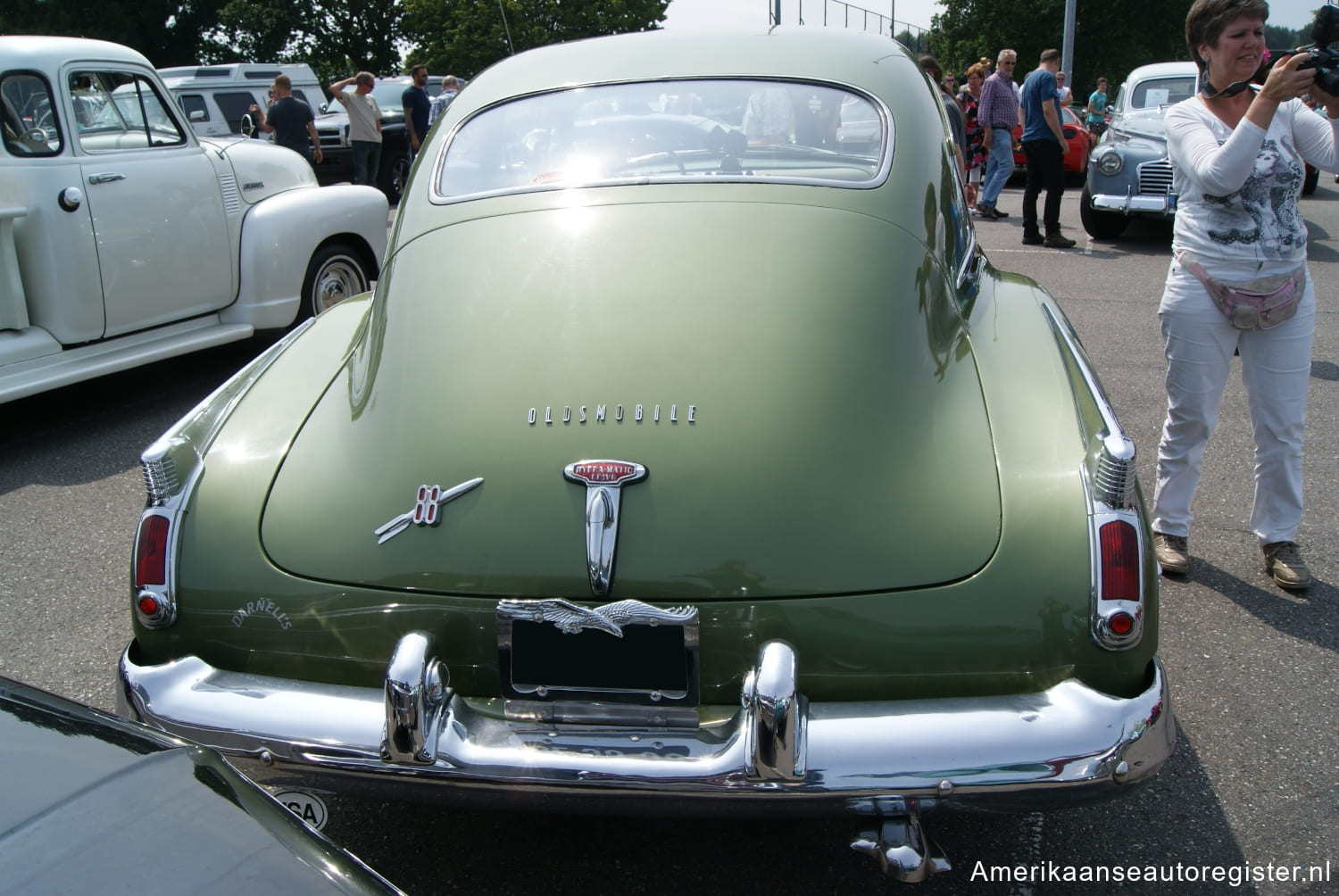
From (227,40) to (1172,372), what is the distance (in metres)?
47.6

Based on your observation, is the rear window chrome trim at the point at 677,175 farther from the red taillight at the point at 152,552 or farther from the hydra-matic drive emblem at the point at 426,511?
the red taillight at the point at 152,552

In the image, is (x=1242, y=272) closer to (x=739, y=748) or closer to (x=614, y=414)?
(x=614, y=414)

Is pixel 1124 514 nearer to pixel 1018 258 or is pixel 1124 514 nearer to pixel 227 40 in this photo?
pixel 1018 258

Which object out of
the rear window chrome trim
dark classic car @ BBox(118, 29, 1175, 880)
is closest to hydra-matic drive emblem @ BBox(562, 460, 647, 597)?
dark classic car @ BBox(118, 29, 1175, 880)

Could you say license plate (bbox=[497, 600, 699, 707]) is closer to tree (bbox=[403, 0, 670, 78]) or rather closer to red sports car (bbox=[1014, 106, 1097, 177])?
red sports car (bbox=[1014, 106, 1097, 177])

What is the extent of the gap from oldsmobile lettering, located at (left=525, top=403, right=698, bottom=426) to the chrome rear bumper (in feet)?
1.67

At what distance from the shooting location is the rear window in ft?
10.2

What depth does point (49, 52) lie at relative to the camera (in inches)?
217

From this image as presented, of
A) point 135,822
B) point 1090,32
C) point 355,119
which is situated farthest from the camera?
point 1090,32

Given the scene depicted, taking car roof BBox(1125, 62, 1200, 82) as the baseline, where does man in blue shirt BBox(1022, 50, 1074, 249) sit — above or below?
below

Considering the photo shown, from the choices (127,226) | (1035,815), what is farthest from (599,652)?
(127,226)

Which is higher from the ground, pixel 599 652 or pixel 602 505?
pixel 602 505

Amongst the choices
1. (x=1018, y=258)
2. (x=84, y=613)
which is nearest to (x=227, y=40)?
(x=1018, y=258)

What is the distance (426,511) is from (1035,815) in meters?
1.56
